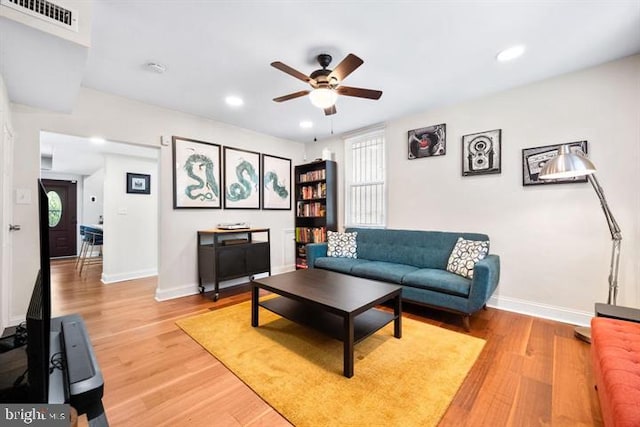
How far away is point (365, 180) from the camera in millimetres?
4414

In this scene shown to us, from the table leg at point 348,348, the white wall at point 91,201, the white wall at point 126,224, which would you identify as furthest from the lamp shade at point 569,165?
the white wall at point 91,201

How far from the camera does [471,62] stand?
8.07 feet

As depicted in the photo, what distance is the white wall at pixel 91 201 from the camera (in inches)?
299

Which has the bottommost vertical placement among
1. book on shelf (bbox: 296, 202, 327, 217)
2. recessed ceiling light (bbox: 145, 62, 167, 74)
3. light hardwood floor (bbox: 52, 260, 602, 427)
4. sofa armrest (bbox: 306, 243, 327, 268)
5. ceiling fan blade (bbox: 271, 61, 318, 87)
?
light hardwood floor (bbox: 52, 260, 602, 427)

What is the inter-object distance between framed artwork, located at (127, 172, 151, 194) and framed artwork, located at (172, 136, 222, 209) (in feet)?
5.81

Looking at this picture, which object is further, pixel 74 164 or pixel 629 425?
pixel 74 164

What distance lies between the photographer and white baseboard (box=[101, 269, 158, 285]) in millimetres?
4367

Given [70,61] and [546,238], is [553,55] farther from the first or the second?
A: [70,61]

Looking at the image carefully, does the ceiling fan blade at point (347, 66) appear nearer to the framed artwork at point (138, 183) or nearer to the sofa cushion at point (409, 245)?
the sofa cushion at point (409, 245)

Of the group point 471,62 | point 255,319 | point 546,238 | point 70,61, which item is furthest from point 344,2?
point 546,238

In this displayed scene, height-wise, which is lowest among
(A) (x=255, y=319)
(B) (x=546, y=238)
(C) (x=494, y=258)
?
(A) (x=255, y=319)

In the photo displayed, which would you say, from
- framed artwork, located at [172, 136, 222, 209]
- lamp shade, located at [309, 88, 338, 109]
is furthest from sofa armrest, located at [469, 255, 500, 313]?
framed artwork, located at [172, 136, 222, 209]

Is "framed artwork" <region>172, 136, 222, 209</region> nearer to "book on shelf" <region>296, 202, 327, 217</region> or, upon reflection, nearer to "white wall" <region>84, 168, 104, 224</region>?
"book on shelf" <region>296, 202, 327, 217</region>

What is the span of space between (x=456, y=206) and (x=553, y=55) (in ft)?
5.55
